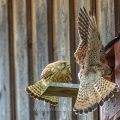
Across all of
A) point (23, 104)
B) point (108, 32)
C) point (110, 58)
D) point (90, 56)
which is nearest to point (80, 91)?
point (90, 56)

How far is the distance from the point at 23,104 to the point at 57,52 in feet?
1.29

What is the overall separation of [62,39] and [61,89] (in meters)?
0.92

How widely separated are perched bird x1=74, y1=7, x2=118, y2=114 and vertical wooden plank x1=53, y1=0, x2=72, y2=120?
82 cm

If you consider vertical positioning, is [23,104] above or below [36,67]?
below

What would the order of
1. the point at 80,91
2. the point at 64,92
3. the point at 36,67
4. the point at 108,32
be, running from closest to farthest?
the point at 80,91, the point at 64,92, the point at 108,32, the point at 36,67

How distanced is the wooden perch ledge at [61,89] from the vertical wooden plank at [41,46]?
0.82 meters

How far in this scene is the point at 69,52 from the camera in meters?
2.51

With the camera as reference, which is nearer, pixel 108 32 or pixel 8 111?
pixel 108 32

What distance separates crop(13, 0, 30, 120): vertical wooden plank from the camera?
2.61 meters

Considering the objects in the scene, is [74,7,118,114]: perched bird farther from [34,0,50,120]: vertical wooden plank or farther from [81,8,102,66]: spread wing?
[34,0,50,120]: vertical wooden plank

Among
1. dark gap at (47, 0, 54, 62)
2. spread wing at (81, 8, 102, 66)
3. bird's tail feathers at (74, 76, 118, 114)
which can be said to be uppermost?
dark gap at (47, 0, 54, 62)

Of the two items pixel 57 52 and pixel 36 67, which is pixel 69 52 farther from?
pixel 36 67

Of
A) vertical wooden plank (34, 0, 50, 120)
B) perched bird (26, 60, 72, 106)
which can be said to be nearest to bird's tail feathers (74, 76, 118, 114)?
perched bird (26, 60, 72, 106)

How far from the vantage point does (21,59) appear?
2615mm
